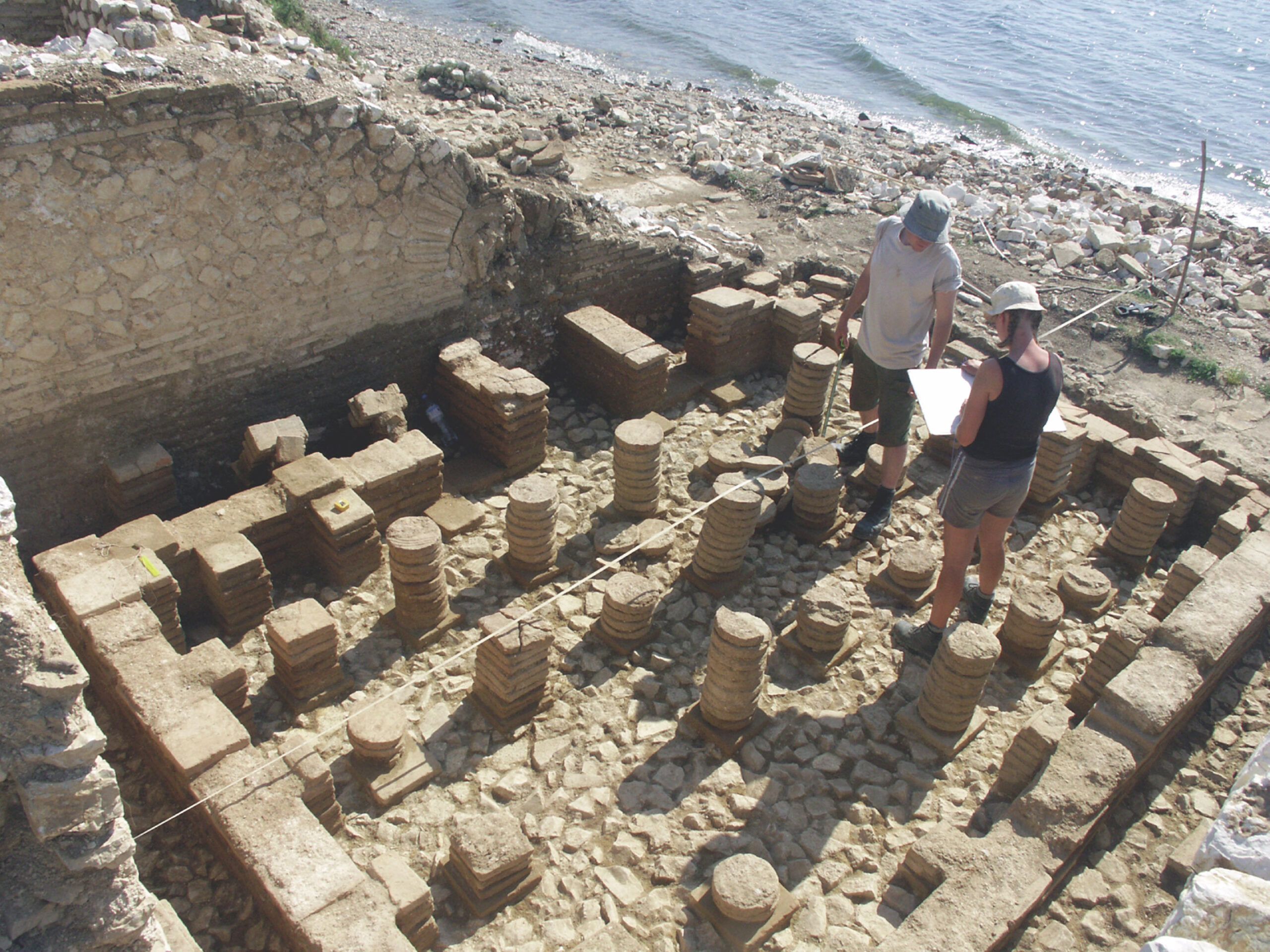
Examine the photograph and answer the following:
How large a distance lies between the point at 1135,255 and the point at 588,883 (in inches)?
451

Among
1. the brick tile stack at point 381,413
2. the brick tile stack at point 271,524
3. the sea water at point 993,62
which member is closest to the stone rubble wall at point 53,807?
the brick tile stack at point 271,524

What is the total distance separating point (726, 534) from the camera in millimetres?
6035

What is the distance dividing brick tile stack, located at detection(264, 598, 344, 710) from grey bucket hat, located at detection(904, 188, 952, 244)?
4.39 metres

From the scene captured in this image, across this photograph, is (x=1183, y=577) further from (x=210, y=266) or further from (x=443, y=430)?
(x=210, y=266)

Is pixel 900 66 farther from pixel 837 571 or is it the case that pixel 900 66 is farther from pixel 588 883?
pixel 588 883

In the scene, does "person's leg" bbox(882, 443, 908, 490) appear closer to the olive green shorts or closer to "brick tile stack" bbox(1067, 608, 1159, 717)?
the olive green shorts

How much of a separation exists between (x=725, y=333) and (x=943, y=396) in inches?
111

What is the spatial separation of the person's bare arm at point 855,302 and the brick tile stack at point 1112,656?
2805mm

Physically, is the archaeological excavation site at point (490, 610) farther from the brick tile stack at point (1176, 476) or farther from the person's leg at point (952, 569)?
the person's leg at point (952, 569)

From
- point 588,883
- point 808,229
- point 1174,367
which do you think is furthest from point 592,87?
point 588,883

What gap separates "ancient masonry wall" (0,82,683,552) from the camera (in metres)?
5.49

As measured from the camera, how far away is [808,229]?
11.8 metres

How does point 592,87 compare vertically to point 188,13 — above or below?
below

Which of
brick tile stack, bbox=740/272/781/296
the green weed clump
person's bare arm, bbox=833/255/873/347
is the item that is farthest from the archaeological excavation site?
the green weed clump
